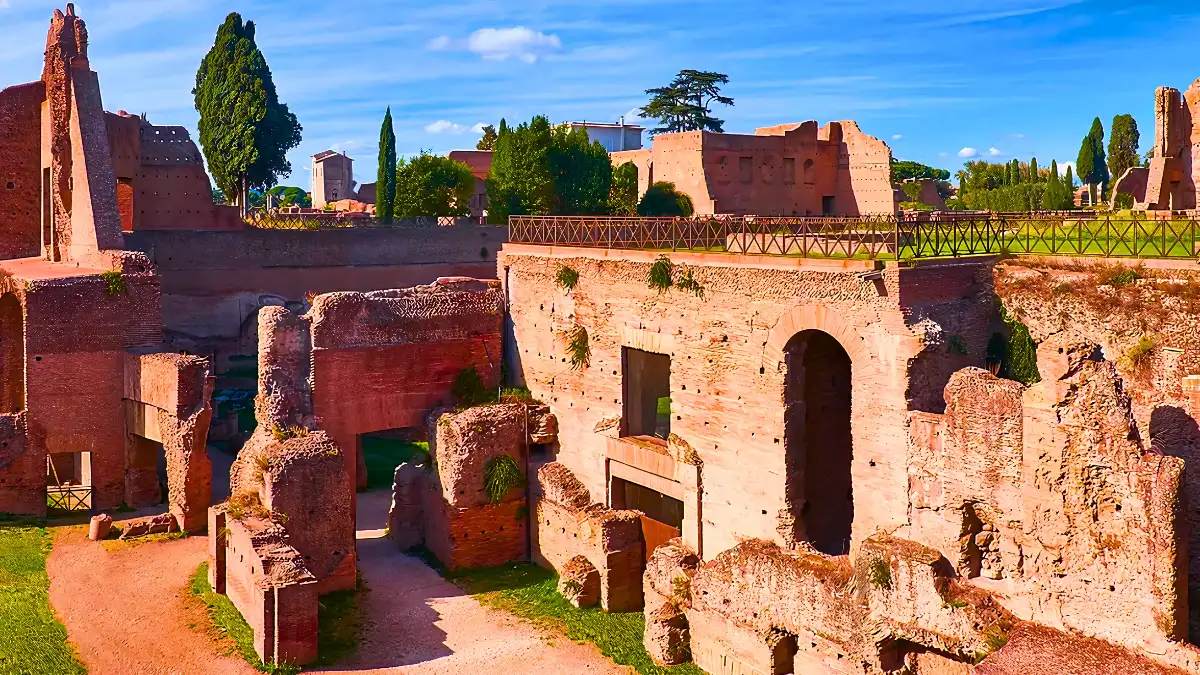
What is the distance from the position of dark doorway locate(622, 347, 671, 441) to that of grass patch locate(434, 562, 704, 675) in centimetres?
278

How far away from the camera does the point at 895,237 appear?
1227 cm

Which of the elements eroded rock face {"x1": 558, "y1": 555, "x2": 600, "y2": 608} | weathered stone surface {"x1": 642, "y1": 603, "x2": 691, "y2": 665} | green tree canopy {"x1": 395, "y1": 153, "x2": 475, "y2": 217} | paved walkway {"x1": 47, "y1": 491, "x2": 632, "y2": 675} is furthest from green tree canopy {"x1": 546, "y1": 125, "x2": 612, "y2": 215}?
weathered stone surface {"x1": 642, "y1": 603, "x2": 691, "y2": 665}

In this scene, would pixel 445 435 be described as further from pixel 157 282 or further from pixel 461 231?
pixel 461 231

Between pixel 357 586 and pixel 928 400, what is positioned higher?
pixel 928 400

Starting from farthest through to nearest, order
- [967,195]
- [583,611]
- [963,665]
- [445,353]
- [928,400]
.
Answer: [967,195], [445,353], [583,611], [928,400], [963,665]

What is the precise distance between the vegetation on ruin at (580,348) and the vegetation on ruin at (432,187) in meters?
20.9

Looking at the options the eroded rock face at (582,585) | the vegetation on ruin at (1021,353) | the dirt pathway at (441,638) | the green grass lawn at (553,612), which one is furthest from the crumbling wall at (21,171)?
the vegetation on ruin at (1021,353)

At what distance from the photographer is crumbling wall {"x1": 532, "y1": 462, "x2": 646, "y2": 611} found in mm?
14500

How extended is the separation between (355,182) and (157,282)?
4511 centimetres

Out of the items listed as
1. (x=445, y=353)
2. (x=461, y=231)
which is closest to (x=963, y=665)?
(x=445, y=353)

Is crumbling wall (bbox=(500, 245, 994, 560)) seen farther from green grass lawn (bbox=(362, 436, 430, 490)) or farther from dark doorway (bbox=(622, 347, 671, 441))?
green grass lawn (bbox=(362, 436, 430, 490))

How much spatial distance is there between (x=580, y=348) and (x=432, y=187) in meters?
21.5

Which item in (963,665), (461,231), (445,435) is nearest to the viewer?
(963,665)

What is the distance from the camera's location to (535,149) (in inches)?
1362
